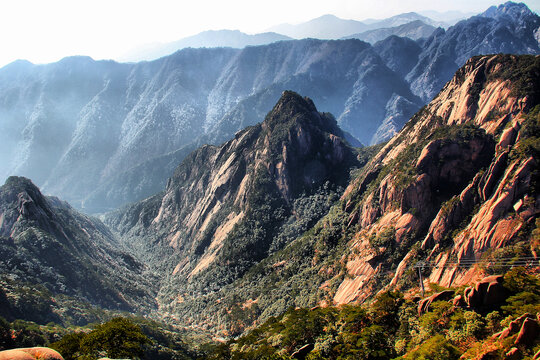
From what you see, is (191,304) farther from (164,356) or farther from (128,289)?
(164,356)

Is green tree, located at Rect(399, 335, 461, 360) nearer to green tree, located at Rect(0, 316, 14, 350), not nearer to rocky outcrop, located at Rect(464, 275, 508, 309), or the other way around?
rocky outcrop, located at Rect(464, 275, 508, 309)

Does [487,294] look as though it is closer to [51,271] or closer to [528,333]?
[528,333]

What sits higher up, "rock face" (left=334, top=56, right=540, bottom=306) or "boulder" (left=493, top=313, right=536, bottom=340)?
"rock face" (left=334, top=56, right=540, bottom=306)

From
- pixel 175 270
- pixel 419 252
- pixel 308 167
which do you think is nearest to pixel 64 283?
pixel 175 270

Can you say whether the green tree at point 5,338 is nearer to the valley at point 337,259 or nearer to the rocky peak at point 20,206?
the valley at point 337,259

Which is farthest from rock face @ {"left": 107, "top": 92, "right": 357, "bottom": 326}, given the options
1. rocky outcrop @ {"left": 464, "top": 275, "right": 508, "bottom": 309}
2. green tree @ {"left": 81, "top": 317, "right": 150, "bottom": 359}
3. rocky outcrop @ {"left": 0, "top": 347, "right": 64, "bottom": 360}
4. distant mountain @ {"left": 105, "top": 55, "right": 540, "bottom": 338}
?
rocky outcrop @ {"left": 0, "top": 347, "right": 64, "bottom": 360}

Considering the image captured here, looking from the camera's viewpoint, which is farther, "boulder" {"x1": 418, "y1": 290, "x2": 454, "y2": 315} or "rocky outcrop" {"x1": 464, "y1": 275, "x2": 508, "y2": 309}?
"boulder" {"x1": 418, "y1": 290, "x2": 454, "y2": 315}

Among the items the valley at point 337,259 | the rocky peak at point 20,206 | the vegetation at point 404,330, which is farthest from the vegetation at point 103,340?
the rocky peak at point 20,206
